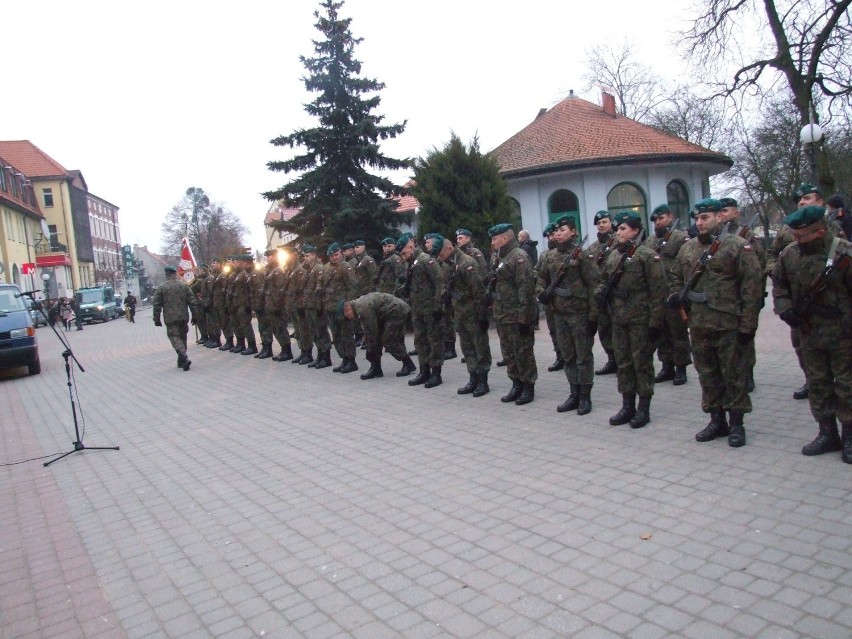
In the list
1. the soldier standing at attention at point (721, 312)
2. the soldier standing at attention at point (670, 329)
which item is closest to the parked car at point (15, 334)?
the soldier standing at attention at point (670, 329)

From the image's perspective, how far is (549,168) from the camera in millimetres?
23359

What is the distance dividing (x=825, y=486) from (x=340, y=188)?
610 inches

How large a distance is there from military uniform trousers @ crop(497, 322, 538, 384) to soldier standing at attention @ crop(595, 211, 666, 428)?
1.44 m

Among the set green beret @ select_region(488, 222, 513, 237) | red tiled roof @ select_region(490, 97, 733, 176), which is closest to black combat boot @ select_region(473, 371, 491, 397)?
green beret @ select_region(488, 222, 513, 237)

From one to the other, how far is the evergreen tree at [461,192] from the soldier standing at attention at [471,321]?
710cm

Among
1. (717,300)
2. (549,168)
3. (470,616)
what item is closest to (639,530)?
(470,616)

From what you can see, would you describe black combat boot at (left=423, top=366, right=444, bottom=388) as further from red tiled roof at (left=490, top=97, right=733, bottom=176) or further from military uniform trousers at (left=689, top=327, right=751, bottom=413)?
red tiled roof at (left=490, top=97, right=733, bottom=176)

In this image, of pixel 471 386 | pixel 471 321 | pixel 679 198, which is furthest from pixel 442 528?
pixel 679 198

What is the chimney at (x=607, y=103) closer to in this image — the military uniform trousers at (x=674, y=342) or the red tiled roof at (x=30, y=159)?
the military uniform trousers at (x=674, y=342)

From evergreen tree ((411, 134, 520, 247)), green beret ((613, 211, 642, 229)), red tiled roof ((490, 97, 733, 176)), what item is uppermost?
red tiled roof ((490, 97, 733, 176))

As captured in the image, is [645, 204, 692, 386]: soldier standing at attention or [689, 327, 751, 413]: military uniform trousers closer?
[689, 327, 751, 413]: military uniform trousers

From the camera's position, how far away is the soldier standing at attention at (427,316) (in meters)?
9.96

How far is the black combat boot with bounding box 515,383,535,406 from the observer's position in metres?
8.26

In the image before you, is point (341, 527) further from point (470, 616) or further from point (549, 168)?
point (549, 168)
